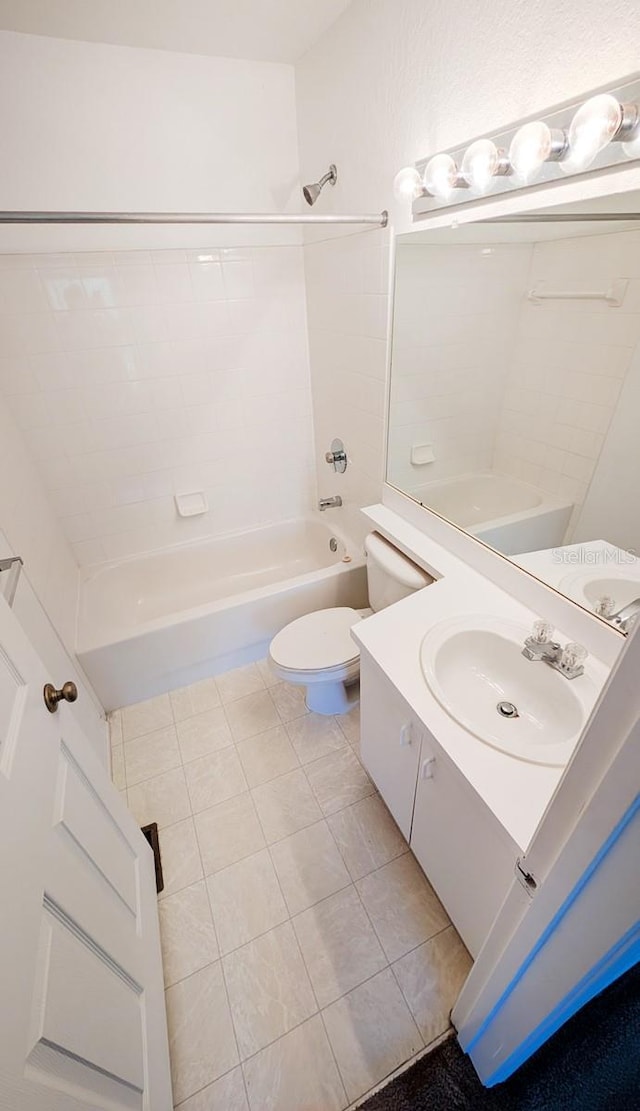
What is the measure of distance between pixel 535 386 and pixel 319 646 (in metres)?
1.13

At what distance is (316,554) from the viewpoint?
8.49 ft

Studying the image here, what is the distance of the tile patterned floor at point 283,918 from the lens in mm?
1003

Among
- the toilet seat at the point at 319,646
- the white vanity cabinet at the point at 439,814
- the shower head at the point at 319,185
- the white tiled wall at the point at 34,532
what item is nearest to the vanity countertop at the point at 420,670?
the white vanity cabinet at the point at 439,814

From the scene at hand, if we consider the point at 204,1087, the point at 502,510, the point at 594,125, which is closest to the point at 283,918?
the point at 204,1087

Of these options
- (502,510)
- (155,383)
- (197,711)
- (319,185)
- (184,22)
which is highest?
(184,22)

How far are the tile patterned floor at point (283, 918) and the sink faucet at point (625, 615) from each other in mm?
989

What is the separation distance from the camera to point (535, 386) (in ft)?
3.70

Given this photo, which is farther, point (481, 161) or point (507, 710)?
point (507, 710)

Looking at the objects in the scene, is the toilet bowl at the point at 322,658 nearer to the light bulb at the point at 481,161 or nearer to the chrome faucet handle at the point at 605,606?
the chrome faucet handle at the point at 605,606

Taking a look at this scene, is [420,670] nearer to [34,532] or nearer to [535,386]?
[535,386]

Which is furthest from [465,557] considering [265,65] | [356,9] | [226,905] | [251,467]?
[265,65]

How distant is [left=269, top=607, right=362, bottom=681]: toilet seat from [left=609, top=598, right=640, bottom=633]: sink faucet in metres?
0.86

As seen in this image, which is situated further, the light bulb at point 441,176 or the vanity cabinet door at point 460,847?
the light bulb at point 441,176

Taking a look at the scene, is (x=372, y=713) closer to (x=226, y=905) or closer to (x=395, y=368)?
(x=226, y=905)
